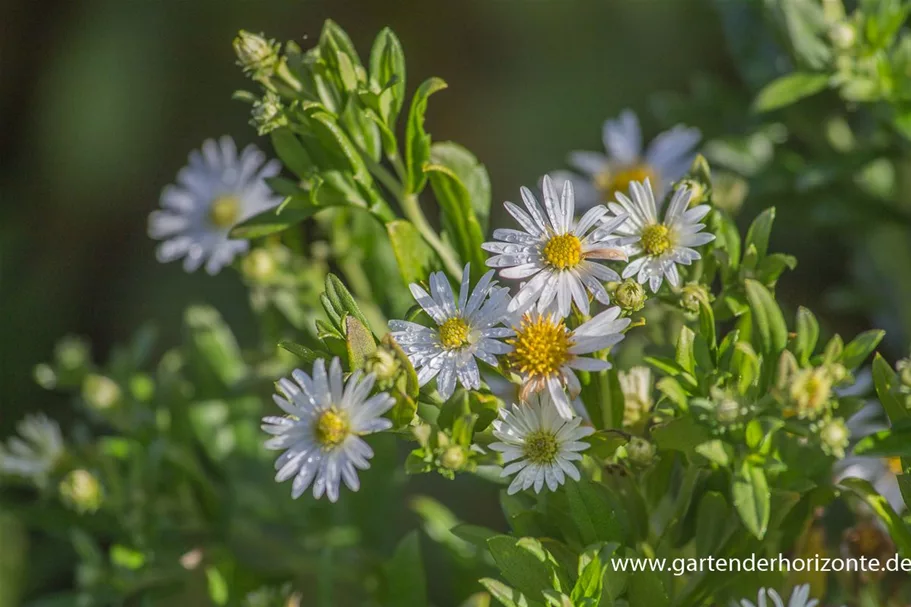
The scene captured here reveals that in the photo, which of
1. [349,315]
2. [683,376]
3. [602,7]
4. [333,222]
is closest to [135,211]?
[333,222]

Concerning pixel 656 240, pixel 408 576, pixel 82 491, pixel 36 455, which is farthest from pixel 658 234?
pixel 36 455

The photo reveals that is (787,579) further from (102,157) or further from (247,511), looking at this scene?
(102,157)

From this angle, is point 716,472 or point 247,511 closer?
point 716,472

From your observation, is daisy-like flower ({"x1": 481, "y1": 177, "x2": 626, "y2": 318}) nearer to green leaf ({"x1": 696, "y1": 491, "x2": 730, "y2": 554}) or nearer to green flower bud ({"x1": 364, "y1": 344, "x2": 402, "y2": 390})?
green flower bud ({"x1": 364, "y1": 344, "x2": 402, "y2": 390})

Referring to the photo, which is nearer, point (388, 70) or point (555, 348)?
point (555, 348)

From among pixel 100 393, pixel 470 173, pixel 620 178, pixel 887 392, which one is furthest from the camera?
pixel 620 178

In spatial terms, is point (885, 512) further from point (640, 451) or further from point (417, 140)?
point (417, 140)

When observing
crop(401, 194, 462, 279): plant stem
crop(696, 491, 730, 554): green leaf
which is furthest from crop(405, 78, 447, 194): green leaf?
crop(696, 491, 730, 554): green leaf
